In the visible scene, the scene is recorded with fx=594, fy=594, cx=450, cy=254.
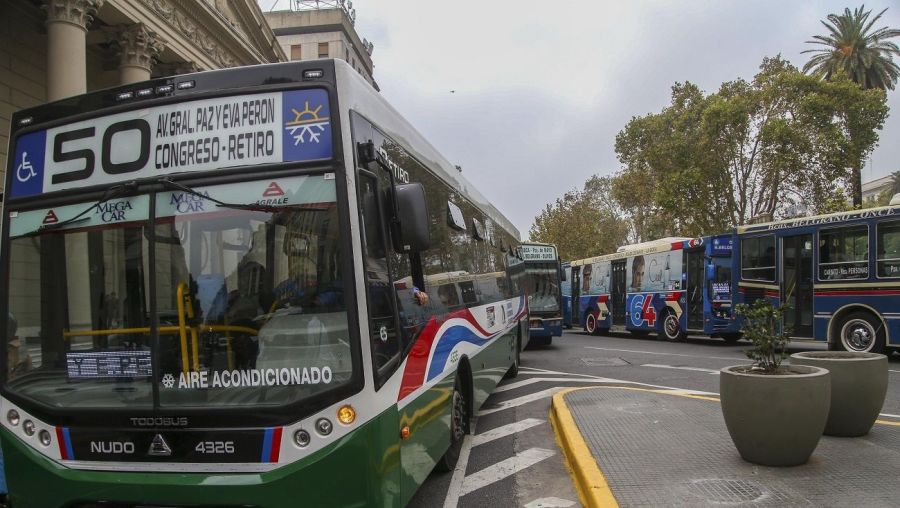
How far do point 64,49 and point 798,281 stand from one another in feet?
58.0

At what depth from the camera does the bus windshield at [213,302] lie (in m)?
3.42

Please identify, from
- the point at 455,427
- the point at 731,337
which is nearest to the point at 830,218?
the point at 731,337

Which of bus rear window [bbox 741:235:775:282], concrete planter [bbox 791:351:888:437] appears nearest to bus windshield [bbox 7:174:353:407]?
concrete planter [bbox 791:351:888:437]

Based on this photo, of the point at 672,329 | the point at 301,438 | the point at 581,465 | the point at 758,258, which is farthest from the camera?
the point at 672,329

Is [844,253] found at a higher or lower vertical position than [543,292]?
higher

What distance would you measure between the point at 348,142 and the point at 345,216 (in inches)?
18.2

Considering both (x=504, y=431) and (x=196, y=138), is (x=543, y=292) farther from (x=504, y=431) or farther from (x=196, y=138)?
(x=196, y=138)

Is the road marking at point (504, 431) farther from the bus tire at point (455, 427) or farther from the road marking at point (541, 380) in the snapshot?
the road marking at point (541, 380)

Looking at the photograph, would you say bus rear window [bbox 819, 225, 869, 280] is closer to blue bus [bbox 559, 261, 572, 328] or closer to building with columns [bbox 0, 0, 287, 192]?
blue bus [bbox 559, 261, 572, 328]

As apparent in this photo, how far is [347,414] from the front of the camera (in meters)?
3.31

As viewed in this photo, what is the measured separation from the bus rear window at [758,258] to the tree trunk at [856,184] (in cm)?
1328

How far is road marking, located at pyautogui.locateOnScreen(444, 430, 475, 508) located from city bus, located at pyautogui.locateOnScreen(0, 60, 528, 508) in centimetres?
147

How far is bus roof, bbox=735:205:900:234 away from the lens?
43.1 feet

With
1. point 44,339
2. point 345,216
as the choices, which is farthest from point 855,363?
point 44,339
